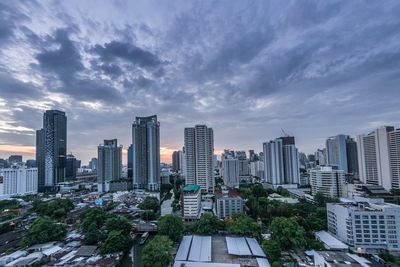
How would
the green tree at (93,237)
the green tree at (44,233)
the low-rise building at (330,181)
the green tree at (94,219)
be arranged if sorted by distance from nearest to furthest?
the green tree at (44,233) → the green tree at (93,237) → the green tree at (94,219) → the low-rise building at (330,181)

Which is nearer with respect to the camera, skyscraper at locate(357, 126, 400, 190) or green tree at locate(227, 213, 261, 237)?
green tree at locate(227, 213, 261, 237)

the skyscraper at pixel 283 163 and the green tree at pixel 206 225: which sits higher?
the skyscraper at pixel 283 163

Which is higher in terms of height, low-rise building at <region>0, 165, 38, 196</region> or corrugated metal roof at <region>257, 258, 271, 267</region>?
low-rise building at <region>0, 165, 38, 196</region>

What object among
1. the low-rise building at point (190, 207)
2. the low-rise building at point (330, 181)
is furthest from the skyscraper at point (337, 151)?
the low-rise building at point (190, 207)

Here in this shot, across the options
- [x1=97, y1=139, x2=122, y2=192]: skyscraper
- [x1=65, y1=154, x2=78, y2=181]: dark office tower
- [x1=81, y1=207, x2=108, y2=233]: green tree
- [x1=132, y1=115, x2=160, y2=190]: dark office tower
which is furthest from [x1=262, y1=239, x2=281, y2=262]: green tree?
[x1=65, y1=154, x2=78, y2=181]: dark office tower

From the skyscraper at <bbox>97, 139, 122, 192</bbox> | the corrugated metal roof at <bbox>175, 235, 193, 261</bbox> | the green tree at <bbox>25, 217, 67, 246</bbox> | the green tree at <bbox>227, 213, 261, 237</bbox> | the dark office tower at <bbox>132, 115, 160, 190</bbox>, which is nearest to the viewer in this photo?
the corrugated metal roof at <bbox>175, 235, 193, 261</bbox>

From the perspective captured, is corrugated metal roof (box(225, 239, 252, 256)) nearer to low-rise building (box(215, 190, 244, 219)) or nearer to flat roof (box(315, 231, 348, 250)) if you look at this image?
flat roof (box(315, 231, 348, 250))

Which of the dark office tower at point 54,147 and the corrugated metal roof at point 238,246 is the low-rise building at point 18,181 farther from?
the corrugated metal roof at point 238,246
